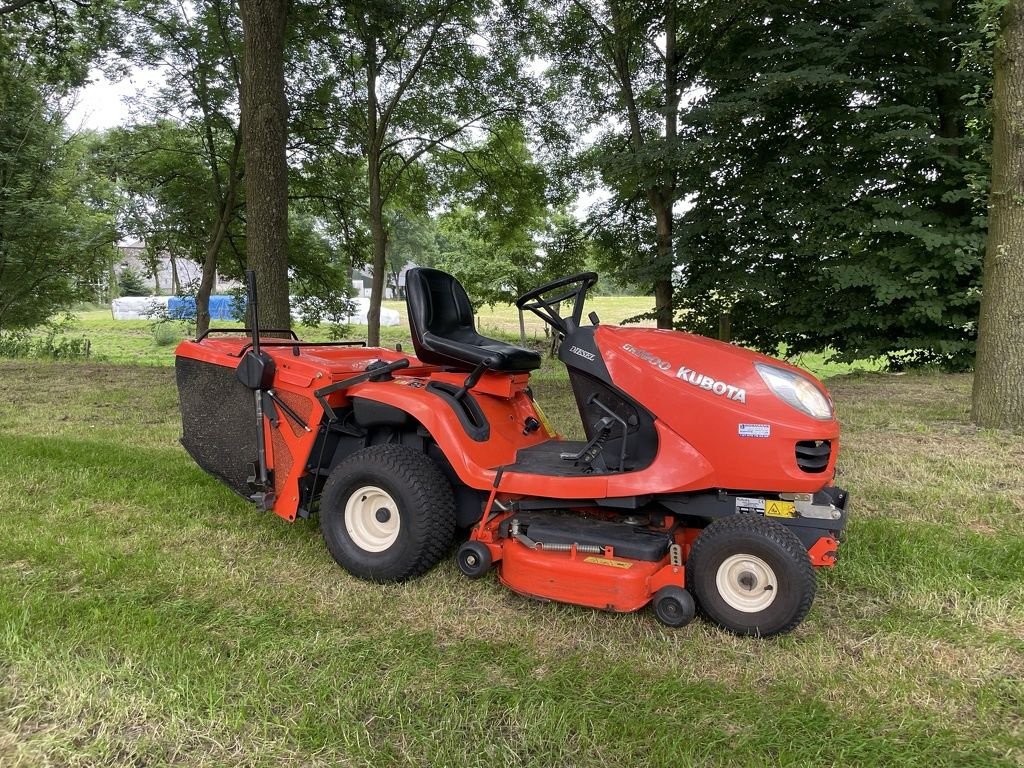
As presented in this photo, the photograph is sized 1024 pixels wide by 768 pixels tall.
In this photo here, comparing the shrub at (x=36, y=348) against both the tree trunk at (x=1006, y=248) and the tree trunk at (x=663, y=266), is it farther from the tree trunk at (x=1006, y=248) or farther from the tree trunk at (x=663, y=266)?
the tree trunk at (x=1006, y=248)

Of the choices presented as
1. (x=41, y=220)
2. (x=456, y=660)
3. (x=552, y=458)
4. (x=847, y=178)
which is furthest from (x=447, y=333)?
(x=41, y=220)

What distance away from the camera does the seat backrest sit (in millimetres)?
3311

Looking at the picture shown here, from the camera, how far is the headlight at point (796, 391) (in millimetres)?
2467

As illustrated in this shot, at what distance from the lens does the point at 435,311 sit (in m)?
3.44

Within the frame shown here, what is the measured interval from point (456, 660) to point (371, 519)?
0.96 m

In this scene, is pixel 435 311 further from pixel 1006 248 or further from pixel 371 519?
pixel 1006 248

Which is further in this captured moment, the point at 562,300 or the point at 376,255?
the point at 376,255

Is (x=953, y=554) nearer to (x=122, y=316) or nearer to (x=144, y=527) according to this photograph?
(x=144, y=527)

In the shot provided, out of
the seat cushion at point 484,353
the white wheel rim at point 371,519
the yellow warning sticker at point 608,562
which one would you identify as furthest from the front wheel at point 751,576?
the white wheel rim at point 371,519

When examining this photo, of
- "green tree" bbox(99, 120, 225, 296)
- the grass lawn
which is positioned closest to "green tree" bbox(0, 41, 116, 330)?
"green tree" bbox(99, 120, 225, 296)

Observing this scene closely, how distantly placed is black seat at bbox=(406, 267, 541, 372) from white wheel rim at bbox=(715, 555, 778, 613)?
1307 millimetres

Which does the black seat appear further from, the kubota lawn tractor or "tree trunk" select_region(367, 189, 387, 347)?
"tree trunk" select_region(367, 189, 387, 347)

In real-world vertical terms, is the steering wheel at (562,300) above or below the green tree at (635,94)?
below

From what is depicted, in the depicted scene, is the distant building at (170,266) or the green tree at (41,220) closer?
the green tree at (41,220)
